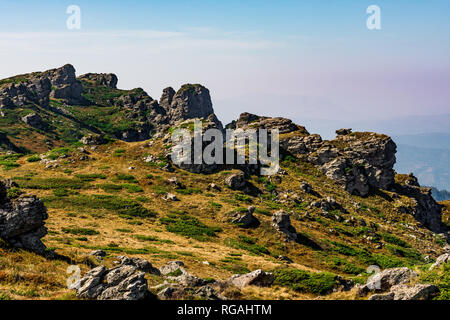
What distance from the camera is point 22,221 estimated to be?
744 inches

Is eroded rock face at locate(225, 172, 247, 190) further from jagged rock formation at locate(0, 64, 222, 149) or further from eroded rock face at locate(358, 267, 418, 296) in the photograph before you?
jagged rock formation at locate(0, 64, 222, 149)

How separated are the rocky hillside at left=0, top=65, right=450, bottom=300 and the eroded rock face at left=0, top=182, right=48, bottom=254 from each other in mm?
71

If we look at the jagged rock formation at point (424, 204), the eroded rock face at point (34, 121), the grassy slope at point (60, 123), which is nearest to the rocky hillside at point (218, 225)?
the jagged rock formation at point (424, 204)

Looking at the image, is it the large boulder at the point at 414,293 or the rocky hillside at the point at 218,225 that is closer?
the large boulder at the point at 414,293

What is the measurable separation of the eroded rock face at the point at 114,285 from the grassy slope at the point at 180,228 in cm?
100

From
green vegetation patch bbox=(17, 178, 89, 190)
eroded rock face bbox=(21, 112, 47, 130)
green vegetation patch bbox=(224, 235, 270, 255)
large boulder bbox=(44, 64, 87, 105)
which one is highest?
large boulder bbox=(44, 64, 87, 105)

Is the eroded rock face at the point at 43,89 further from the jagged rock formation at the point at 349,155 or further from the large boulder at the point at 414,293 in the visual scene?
the large boulder at the point at 414,293

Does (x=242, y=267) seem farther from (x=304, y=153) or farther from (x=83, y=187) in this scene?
(x=304, y=153)

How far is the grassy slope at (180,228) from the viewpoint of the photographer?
63.9 feet

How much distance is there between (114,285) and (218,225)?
24.8 meters

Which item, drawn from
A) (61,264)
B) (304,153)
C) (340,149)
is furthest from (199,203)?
(340,149)

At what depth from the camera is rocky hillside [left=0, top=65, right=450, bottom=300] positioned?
15969mm

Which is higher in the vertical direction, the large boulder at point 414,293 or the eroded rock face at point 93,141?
the eroded rock face at point 93,141

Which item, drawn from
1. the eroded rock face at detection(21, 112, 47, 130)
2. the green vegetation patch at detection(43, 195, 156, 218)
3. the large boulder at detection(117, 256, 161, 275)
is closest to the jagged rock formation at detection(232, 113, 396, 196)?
the green vegetation patch at detection(43, 195, 156, 218)
